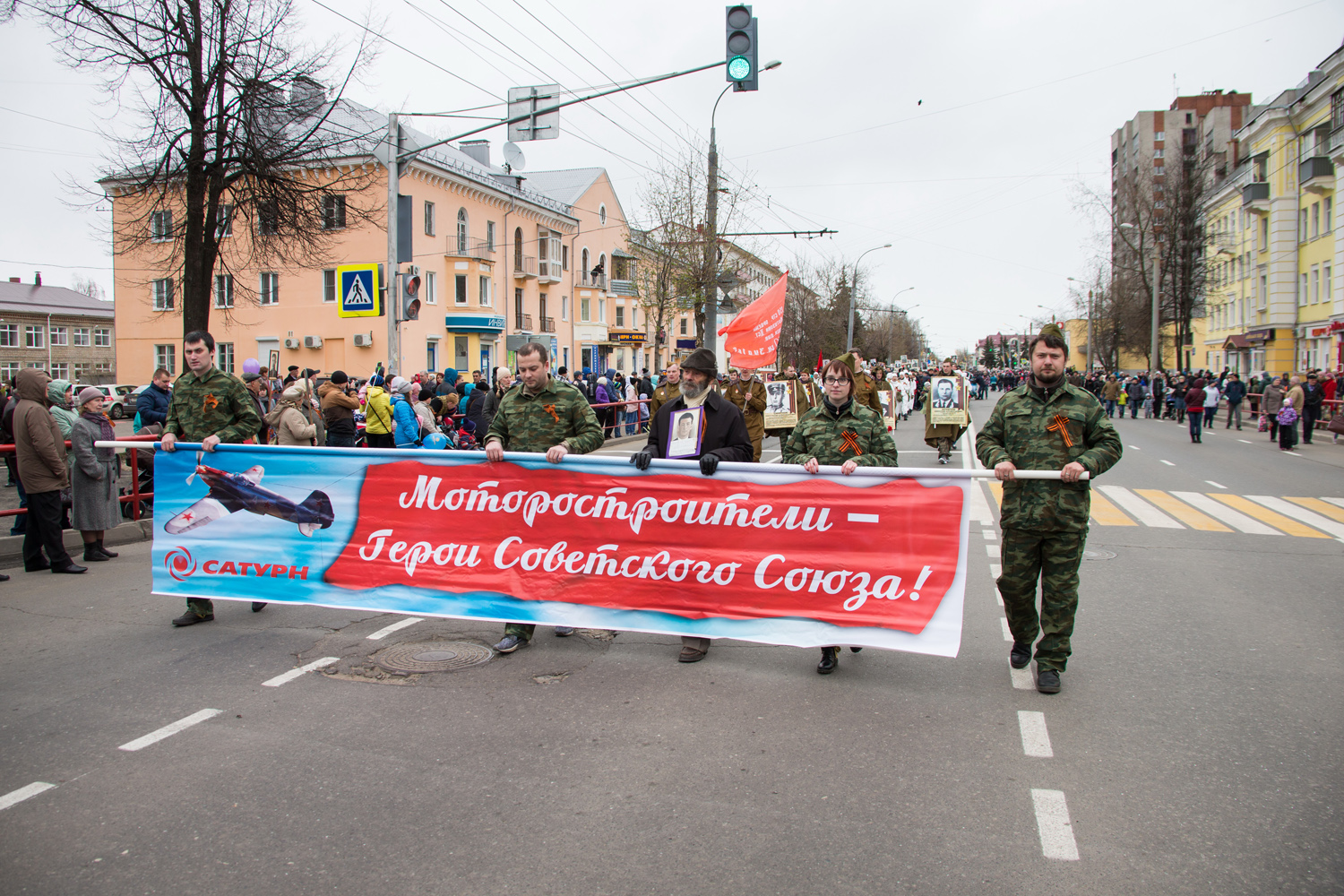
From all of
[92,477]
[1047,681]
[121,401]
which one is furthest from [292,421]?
[121,401]

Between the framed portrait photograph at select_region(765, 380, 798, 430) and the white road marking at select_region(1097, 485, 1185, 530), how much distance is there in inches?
200

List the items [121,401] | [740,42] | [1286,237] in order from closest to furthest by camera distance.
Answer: [740,42]
[121,401]
[1286,237]

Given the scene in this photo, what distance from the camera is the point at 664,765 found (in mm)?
4109

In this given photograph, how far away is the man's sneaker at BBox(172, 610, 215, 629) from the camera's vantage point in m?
6.53

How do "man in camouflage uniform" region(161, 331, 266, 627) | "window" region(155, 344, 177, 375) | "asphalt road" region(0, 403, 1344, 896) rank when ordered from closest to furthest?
"asphalt road" region(0, 403, 1344, 896)
"man in camouflage uniform" region(161, 331, 266, 627)
"window" region(155, 344, 177, 375)

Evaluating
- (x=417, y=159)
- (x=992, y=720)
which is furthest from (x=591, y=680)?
(x=417, y=159)

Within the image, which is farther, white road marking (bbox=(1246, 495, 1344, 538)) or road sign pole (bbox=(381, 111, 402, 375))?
road sign pole (bbox=(381, 111, 402, 375))

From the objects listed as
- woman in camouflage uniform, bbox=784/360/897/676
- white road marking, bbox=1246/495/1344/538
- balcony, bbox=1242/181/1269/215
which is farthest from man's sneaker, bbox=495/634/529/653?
balcony, bbox=1242/181/1269/215

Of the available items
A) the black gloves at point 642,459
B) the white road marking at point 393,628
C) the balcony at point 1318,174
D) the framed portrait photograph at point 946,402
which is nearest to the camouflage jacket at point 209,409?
the white road marking at point 393,628

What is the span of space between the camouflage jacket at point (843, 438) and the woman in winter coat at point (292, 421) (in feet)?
21.4

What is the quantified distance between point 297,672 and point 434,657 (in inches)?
31.1

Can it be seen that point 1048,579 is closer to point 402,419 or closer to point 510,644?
point 510,644

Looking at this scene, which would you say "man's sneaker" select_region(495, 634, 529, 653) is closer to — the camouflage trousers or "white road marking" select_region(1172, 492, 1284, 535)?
the camouflage trousers

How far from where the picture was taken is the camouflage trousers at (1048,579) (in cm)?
511
